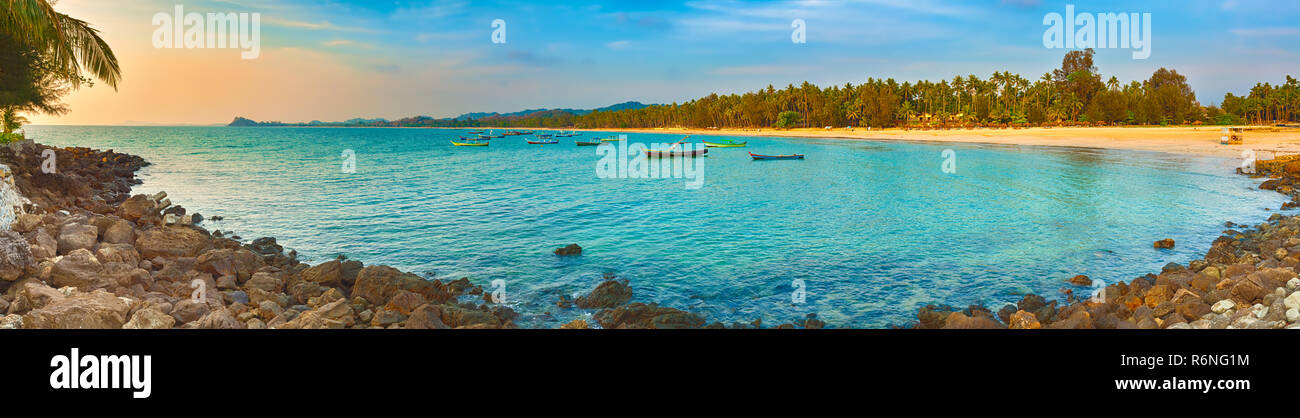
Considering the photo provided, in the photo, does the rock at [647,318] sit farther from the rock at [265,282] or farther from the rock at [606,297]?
the rock at [265,282]

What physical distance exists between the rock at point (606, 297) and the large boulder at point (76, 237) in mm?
11706

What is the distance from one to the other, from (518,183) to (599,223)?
20144 millimetres

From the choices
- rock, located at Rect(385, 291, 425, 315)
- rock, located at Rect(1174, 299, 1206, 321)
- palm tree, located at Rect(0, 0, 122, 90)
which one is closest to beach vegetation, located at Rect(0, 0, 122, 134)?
palm tree, located at Rect(0, 0, 122, 90)

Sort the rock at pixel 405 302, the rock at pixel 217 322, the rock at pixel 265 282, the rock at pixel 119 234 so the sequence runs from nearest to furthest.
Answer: the rock at pixel 217 322 → the rock at pixel 405 302 → the rock at pixel 265 282 → the rock at pixel 119 234

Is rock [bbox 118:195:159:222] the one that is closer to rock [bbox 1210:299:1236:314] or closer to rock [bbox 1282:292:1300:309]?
rock [bbox 1210:299:1236:314]

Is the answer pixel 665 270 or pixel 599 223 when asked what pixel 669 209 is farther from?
pixel 665 270

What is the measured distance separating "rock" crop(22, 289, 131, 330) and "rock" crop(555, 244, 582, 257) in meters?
10.8

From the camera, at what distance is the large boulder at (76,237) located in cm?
1427

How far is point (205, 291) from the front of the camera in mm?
12594

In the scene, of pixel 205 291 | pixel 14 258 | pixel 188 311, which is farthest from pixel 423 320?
pixel 14 258

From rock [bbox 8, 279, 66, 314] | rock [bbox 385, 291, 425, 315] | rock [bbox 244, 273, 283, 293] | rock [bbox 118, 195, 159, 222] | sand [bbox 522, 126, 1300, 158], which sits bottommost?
rock [bbox 385, 291, 425, 315]

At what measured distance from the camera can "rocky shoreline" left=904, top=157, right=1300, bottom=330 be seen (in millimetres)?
10273

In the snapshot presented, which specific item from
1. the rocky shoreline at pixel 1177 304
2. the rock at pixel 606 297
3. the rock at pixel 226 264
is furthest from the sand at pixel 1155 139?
the rock at pixel 226 264

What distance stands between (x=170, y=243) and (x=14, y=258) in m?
5.33
